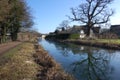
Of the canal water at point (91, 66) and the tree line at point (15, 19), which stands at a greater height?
the tree line at point (15, 19)

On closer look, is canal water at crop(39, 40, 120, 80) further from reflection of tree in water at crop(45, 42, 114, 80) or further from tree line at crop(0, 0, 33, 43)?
tree line at crop(0, 0, 33, 43)

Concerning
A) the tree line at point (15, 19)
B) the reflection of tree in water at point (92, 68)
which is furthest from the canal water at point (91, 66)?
the tree line at point (15, 19)

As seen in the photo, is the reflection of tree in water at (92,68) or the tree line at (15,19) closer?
the reflection of tree in water at (92,68)

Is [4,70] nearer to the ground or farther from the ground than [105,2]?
nearer to the ground

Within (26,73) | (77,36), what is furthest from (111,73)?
(77,36)

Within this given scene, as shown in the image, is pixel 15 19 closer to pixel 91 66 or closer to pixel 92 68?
pixel 91 66

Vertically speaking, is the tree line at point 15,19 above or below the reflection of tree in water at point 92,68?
above

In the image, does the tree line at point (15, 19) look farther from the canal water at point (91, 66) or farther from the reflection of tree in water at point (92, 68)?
the reflection of tree in water at point (92, 68)

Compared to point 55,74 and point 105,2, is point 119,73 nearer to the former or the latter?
point 55,74

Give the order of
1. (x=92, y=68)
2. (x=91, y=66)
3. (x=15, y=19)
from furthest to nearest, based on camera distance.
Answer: (x=15, y=19), (x=91, y=66), (x=92, y=68)

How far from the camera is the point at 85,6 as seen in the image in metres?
59.7

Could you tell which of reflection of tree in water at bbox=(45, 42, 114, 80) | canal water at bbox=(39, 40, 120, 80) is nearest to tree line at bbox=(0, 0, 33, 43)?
canal water at bbox=(39, 40, 120, 80)

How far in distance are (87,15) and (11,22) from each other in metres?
20.1

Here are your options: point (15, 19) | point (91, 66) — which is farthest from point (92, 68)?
point (15, 19)
